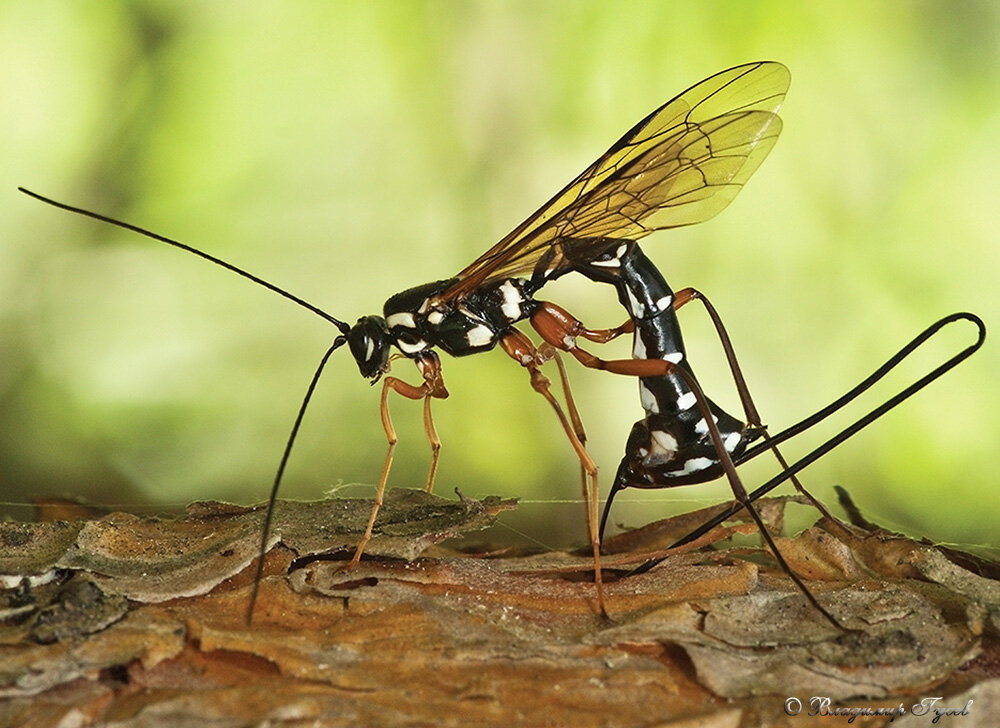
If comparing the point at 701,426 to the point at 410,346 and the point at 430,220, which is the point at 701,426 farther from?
the point at 430,220

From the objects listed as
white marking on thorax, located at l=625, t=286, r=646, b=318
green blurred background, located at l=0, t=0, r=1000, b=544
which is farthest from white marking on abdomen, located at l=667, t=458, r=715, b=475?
green blurred background, located at l=0, t=0, r=1000, b=544

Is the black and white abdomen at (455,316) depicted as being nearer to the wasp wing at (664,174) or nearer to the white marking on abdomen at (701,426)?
the wasp wing at (664,174)

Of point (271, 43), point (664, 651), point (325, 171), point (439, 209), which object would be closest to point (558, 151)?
point (439, 209)

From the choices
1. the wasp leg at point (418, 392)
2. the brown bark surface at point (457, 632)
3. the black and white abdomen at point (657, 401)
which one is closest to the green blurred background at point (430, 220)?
the wasp leg at point (418, 392)

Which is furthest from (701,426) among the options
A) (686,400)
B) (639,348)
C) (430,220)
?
(430,220)

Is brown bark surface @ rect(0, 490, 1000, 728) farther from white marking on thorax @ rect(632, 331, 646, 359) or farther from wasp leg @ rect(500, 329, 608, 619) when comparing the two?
white marking on thorax @ rect(632, 331, 646, 359)

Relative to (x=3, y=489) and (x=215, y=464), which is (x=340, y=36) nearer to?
(x=215, y=464)

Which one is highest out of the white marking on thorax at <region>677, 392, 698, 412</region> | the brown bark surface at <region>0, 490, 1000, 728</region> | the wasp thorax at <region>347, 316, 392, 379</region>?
the wasp thorax at <region>347, 316, 392, 379</region>
